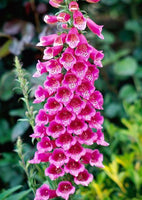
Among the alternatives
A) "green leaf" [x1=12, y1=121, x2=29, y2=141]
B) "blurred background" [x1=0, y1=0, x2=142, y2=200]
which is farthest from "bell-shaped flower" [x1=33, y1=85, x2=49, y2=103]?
"green leaf" [x1=12, y1=121, x2=29, y2=141]

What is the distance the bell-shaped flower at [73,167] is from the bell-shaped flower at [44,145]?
7 cm

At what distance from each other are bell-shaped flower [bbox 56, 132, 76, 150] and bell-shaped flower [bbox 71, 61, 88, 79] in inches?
6.7

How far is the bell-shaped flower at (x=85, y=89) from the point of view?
933 millimetres

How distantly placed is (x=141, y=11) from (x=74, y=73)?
2380mm

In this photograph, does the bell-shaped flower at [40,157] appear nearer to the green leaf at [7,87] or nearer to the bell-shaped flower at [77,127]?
the bell-shaped flower at [77,127]

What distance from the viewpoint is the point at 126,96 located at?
230cm

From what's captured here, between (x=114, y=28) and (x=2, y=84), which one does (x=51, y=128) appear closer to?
(x=2, y=84)

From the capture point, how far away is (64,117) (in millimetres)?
941

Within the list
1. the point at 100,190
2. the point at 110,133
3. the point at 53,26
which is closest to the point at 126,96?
the point at 110,133

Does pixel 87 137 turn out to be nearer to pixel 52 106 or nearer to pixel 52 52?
pixel 52 106

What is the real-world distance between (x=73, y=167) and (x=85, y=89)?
0.74 ft

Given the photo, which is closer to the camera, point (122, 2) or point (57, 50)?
point (57, 50)

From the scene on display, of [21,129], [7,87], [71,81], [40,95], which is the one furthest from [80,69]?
[7,87]

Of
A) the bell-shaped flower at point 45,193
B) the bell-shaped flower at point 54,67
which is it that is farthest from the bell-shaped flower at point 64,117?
the bell-shaped flower at point 45,193
